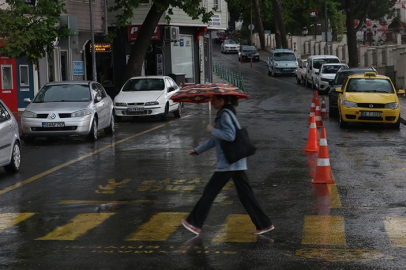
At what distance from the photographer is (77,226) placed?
10602 millimetres

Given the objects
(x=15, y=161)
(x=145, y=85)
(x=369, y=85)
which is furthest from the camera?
(x=145, y=85)

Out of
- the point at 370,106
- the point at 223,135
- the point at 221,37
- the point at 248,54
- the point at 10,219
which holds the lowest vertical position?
the point at 10,219

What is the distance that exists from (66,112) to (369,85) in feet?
31.1

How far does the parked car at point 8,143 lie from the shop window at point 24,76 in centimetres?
1966

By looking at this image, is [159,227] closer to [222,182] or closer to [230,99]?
[222,182]

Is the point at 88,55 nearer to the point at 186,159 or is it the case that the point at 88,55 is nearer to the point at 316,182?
the point at 186,159

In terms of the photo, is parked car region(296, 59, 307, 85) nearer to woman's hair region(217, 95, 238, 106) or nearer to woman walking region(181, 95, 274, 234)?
woman's hair region(217, 95, 238, 106)

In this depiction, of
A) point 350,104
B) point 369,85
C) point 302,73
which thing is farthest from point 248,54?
point 350,104

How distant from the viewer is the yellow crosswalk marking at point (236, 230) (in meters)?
9.64

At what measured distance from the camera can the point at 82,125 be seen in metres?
22.1

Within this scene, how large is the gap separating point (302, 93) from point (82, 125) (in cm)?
2655

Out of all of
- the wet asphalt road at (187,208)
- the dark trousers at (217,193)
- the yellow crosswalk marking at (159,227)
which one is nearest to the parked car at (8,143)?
the wet asphalt road at (187,208)

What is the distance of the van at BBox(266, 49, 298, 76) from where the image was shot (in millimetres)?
66125

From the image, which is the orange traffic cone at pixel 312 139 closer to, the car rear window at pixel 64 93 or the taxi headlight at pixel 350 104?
the taxi headlight at pixel 350 104
